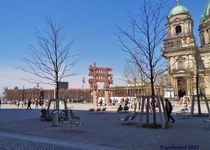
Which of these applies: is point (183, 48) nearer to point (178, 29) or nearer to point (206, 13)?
point (178, 29)

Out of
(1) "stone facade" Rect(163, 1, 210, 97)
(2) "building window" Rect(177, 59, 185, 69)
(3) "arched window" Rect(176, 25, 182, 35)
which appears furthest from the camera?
(3) "arched window" Rect(176, 25, 182, 35)

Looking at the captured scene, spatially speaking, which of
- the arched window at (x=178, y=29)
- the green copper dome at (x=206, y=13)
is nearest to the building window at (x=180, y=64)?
the arched window at (x=178, y=29)

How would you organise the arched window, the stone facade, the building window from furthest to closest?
the arched window, the building window, the stone facade

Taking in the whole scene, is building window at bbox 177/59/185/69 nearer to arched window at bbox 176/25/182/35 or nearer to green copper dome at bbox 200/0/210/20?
arched window at bbox 176/25/182/35

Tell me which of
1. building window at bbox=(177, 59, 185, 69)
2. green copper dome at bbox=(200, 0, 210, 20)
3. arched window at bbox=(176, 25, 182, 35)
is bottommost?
building window at bbox=(177, 59, 185, 69)

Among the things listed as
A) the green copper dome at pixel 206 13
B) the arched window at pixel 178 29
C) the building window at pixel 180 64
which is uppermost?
the green copper dome at pixel 206 13

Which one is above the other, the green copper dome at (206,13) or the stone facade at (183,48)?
the green copper dome at (206,13)

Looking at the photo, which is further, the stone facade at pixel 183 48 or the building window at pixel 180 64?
the building window at pixel 180 64

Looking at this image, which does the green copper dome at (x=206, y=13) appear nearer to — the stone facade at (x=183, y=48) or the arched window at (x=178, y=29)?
the stone facade at (x=183, y=48)

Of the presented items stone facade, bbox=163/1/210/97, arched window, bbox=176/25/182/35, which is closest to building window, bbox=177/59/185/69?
stone facade, bbox=163/1/210/97

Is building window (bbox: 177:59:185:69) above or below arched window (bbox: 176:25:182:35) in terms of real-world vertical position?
below

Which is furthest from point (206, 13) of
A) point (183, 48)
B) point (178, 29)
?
point (183, 48)

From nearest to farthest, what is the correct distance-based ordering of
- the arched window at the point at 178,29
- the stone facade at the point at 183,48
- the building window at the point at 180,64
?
the stone facade at the point at 183,48 → the building window at the point at 180,64 → the arched window at the point at 178,29

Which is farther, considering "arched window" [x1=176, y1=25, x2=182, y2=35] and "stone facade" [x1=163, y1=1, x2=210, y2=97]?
"arched window" [x1=176, y1=25, x2=182, y2=35]
